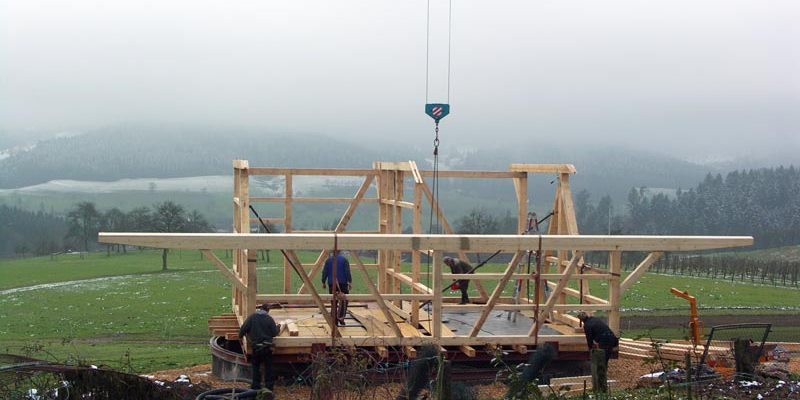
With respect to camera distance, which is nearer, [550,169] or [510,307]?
[510,307]

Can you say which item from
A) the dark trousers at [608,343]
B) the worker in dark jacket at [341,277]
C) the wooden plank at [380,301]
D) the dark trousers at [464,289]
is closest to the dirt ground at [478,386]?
the dark trousers at [608,343]

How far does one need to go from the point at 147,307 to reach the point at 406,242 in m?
26.1

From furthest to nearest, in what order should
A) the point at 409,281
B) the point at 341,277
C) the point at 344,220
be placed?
the point at 344,220
the point at 409,281
the point at 341,277

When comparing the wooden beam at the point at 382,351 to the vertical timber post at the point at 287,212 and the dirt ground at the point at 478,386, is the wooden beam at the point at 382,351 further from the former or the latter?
the vertical timber post at the point at 287,212

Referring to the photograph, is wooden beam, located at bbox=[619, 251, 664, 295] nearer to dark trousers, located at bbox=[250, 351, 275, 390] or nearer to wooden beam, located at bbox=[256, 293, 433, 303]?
wooden beam, located at bbox=[256, 293, 433, 303]

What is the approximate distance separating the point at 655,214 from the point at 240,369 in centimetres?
13920

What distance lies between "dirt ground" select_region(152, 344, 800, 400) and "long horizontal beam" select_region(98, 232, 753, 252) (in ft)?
6.04

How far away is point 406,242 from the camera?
1203 centimetres

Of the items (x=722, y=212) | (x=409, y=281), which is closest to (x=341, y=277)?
(x=409, y=281)

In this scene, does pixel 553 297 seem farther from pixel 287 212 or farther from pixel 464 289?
pixel 287 212

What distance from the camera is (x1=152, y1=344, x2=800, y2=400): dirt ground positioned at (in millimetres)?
12000

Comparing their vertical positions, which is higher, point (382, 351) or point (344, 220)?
point (344, 220)

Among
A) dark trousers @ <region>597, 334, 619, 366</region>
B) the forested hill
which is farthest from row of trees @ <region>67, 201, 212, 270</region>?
the forested hill

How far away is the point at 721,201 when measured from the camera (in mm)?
146000
